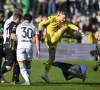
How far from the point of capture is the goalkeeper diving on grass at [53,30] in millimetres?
15702

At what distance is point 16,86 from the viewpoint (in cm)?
1431

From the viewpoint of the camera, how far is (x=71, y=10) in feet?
105

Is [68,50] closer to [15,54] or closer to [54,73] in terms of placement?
[54,73]

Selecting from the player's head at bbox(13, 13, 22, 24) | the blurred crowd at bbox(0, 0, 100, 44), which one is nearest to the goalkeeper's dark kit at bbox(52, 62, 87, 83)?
the player's head at bbox(13, 13, 22, 24)

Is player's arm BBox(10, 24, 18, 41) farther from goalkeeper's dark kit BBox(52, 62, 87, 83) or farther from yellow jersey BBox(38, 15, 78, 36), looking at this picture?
goalkeeper's dark kit BBox(52, 62, 87, 83)

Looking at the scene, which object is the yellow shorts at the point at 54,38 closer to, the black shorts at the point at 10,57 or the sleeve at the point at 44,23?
the sleeve at the point at 44,23

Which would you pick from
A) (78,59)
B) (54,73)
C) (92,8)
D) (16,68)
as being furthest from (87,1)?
(16,68)

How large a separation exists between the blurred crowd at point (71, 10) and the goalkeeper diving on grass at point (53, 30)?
1346 cm

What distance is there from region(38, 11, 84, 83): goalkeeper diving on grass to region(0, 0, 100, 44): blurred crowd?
13458mm

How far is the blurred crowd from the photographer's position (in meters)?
30.0

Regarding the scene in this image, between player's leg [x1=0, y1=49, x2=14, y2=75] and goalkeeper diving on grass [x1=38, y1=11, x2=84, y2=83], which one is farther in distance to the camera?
goalkeeper diving on grass [x1=38, y1=11, x2=84, y2=83]

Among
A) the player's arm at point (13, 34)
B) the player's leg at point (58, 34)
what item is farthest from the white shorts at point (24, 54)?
the player's leg at point (58, 34)

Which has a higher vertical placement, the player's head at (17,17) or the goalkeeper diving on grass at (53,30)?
the player's head at (17,17)

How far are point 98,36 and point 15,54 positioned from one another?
2.37 metres
